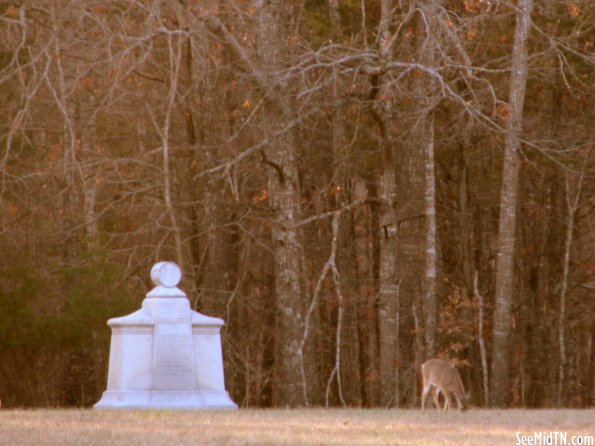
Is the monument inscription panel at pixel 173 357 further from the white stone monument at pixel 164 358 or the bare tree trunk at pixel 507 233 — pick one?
the bare tree trunk at pixel 507 233

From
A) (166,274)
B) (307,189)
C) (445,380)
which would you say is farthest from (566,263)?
(166,274)

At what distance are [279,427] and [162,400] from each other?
4.43 metres

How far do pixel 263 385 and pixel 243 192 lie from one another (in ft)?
21.2

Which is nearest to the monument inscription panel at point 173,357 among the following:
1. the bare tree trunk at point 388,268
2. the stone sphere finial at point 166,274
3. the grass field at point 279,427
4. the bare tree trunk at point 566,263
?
the stone sphere finial at point 166,274

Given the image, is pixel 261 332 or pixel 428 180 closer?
pixel 428 180

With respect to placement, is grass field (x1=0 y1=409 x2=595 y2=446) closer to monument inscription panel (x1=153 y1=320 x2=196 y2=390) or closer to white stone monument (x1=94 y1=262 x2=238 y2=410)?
white stone monument (x1=94 y1=262 x2=238 y2=410)

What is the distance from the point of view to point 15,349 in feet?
98.5

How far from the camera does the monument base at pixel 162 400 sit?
63.3 ft

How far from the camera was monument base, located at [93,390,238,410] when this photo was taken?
63.3ft

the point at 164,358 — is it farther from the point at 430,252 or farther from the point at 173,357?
the point at 430,252

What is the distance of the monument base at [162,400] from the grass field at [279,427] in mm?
1221

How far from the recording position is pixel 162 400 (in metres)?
19.6

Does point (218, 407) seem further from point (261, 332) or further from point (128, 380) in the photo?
point (261, 332)

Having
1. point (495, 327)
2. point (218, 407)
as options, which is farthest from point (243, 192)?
point (218, 407)
